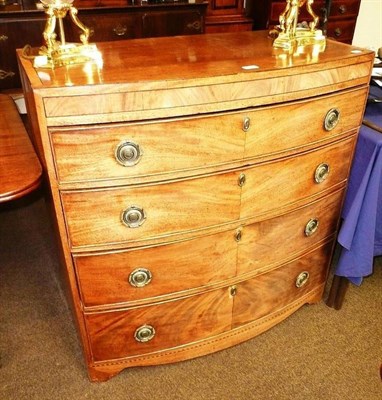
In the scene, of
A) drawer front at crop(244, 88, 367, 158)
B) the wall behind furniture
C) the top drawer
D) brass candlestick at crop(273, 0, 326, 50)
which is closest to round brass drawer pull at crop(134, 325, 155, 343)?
the top drawer

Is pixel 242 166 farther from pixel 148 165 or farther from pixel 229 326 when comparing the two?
pixel 229 326

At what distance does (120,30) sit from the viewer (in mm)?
2824

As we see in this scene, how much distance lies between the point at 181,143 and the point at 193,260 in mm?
408

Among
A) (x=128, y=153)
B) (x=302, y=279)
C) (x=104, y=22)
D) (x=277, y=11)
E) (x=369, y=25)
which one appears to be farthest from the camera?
(x=369, y=25)

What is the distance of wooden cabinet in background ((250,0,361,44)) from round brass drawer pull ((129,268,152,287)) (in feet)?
8.61

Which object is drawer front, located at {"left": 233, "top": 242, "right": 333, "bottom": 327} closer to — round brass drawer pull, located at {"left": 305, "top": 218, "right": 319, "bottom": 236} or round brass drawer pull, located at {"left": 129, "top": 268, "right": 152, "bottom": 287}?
round brass drawer pull, located at {"left": 305, "top": 218, "right": 319, "bottom": 236}

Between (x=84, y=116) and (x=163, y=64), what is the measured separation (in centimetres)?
32

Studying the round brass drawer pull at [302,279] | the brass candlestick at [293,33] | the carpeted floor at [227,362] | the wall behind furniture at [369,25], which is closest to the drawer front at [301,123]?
the brass candlestick at [293,33]

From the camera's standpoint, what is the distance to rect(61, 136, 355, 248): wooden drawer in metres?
1.16

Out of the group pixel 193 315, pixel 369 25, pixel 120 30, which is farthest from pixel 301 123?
pixel 369 25

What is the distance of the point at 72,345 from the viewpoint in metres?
1.71

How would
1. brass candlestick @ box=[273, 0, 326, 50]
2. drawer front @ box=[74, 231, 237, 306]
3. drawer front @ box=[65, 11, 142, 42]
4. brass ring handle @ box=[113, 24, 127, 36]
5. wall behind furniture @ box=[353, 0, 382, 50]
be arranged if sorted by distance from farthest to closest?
wall behind furniture @ box=[353, 0, 382, 50] < brass ring handle @ box=[113, 24, 127, 36] < drawer front @ box=[65, 11, 142, 42] < brass candlestick @ box=[273, 0, 326, 50] < drawer front @ box=[74, 231, 237, 306]

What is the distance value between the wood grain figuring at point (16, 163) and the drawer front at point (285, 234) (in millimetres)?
681

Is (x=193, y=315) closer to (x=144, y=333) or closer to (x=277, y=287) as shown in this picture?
(x=144, y=333)
